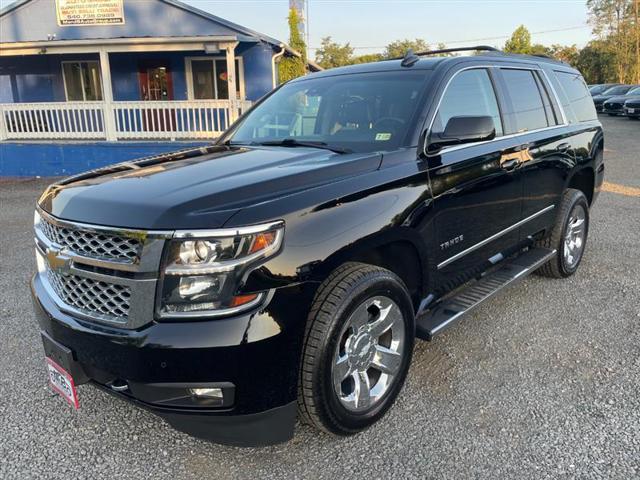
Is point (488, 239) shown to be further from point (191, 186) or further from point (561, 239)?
point (191, 186)

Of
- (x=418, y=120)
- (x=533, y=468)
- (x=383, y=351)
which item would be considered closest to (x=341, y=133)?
(x=418, y=120)

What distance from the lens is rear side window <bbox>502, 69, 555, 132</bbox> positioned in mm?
4031

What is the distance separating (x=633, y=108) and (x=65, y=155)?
24770 mm

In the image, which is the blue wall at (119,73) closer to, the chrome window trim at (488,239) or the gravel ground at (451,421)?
the chrome window trim at (488,239)

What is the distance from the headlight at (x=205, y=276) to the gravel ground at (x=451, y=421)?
0.87 metres

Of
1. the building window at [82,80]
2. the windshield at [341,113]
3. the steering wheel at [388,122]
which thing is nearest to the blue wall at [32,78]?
the building window at [82,80]

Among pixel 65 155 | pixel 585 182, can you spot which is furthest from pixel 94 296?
pixel 65 155

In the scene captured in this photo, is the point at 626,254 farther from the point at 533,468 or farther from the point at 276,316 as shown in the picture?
the point at 276,316

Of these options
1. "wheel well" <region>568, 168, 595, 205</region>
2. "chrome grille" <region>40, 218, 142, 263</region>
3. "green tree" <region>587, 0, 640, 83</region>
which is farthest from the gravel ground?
"green tree" <region>587, 0, 640, 83</region>

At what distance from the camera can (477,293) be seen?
12.0ft

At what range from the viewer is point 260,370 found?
2.19 m

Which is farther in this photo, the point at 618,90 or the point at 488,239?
the point at 618,90

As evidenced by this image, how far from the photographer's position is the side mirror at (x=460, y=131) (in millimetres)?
3061

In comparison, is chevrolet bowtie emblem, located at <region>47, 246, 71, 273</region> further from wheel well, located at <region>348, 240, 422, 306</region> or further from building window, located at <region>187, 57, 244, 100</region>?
building window, located at <region>187, 57, 244, 100</region>
